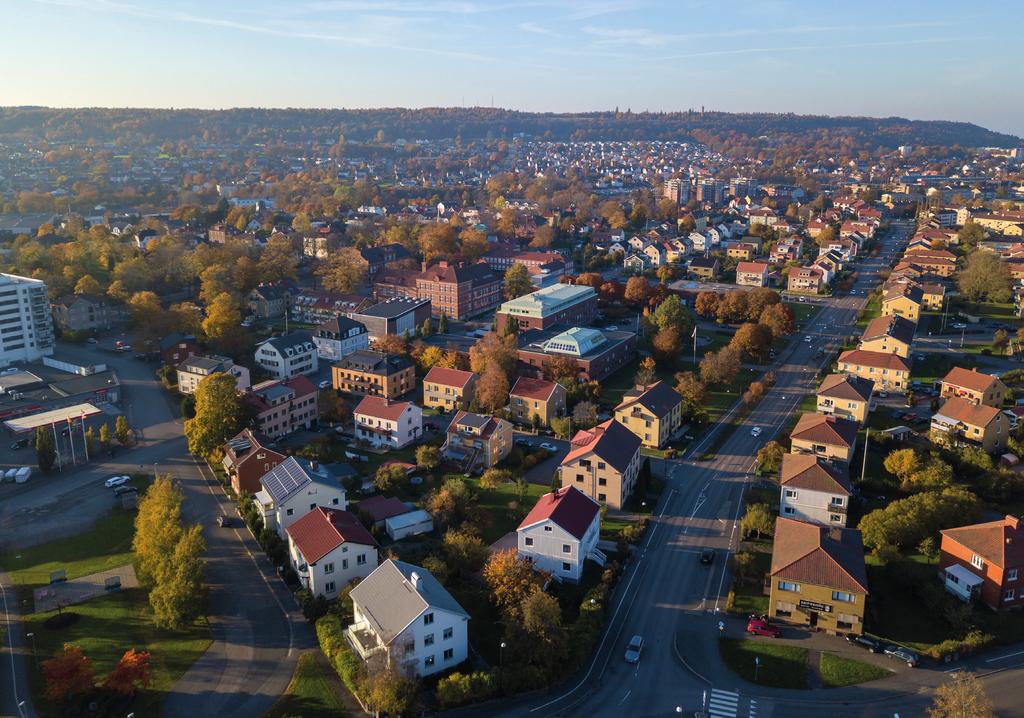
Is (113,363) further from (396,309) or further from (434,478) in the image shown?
(434,478)

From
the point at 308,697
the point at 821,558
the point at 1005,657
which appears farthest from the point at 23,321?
the point at 1005,657

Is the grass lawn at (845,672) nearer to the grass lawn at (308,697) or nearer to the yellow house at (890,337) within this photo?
the grass lawn at (308,697)

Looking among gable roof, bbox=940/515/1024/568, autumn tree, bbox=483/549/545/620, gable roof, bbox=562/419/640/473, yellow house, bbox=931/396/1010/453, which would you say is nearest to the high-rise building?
gable roof, bbox=562/419/640/473

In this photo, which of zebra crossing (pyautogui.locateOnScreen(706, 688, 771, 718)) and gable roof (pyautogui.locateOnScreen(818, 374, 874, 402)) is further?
gable roof (pyautogui.locateOnScreen(818, 374, 874, 402))

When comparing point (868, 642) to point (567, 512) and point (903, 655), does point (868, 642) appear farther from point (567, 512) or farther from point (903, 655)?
point (567, 512)

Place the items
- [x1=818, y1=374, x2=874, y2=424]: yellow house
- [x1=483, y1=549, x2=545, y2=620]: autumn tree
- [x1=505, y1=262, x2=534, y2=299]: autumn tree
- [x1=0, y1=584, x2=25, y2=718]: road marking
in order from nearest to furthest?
[x1=0, y1=584, x2=25, y2=718]: road marking, [x1=483, y1=549, x2=545, y2=620]: autumn tree, [x1=818, y1=374, x2=874, y2=424]: yellow house, [x1=505, y1=262, x2=534, y2=299]: autumn tree

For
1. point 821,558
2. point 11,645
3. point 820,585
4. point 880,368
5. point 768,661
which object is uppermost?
point 880,368

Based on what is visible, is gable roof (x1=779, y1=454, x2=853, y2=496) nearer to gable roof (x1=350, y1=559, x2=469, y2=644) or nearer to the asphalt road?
the asphalt road
